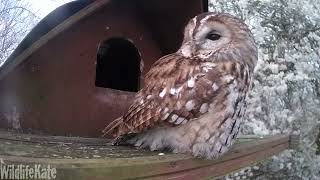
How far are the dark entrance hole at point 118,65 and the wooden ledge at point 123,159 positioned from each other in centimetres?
76

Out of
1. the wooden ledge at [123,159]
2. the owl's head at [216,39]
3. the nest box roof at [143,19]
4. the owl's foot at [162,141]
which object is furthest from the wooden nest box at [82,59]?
the owl's foot at [162,141]

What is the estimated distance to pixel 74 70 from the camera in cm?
230

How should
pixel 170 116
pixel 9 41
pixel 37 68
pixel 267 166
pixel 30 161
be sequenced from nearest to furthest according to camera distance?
1. pixel 30 161
2. pixel 170 116
3. pixel 37 68
4. pixel 267 166
5. pixel 9 41

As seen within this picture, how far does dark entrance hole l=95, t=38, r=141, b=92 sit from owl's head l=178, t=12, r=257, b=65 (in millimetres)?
729

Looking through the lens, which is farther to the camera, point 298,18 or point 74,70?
point 298,18

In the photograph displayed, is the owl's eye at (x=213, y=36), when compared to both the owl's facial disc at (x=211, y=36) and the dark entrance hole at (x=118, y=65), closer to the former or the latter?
the owl's facial disc at (x=211, y=36)

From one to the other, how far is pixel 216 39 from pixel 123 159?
0.80 metres

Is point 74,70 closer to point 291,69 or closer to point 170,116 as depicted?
point 170,116

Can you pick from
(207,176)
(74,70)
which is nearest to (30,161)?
(207,176)

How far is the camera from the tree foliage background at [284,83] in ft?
13.0

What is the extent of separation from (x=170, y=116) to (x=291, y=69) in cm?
276

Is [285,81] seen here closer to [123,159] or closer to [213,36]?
[213,36]

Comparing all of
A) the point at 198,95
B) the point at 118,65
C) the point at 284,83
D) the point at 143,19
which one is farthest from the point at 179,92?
the point at 284,83

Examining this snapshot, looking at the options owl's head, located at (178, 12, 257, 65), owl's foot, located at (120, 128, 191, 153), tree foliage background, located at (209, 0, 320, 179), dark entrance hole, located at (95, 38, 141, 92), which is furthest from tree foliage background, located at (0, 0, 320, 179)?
owl's foot, located at (120, 128, 191, 153)
